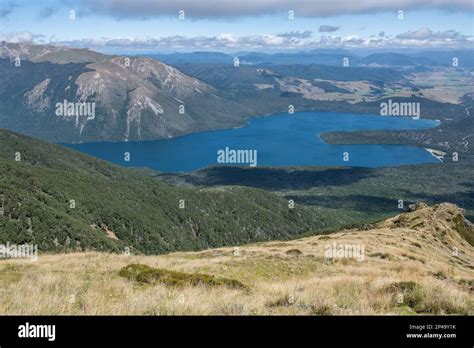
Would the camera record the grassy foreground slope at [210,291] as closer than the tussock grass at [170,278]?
Yes

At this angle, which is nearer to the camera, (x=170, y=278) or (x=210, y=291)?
(x=210, y=291)

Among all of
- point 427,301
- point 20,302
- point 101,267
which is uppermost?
point 20,302

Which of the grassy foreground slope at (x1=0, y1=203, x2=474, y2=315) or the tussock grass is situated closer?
the grassy foreground slope at (x1=0, y1=203, x2=474, y2=315)

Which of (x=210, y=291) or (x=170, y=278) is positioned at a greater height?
(x=210, y=291)

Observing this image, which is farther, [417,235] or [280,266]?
[417,235]

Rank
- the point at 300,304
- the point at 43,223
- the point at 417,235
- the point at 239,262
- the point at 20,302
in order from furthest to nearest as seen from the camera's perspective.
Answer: the point at 43,223, the point at 417,235, the point at 239,262, the point at 300,304, the point at 20,302

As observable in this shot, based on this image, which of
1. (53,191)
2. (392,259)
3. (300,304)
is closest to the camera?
(300,304)

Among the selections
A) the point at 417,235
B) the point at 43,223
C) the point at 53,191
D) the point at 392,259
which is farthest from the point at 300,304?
the point at 53,191

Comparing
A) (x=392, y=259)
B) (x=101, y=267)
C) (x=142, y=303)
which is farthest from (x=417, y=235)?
(x=142, y=303)
